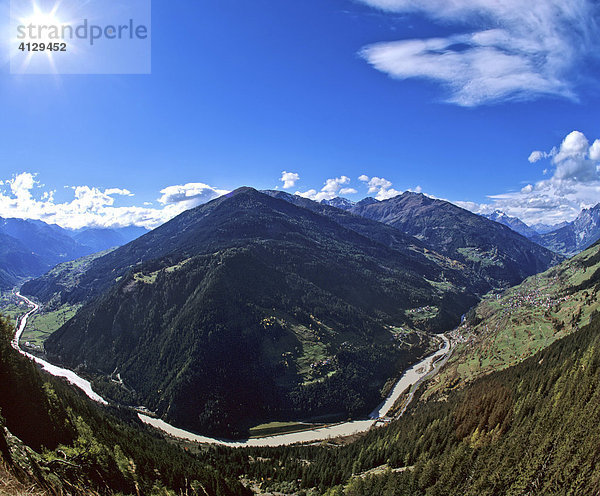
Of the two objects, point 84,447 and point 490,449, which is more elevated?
point 84,447

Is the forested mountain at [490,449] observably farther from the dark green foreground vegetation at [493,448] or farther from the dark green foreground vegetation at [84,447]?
the dark green foreground vegetation at [84,447]

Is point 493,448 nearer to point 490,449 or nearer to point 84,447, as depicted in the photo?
point 490,449

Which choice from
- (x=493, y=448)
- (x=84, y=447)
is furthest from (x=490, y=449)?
(x=84, y=447)

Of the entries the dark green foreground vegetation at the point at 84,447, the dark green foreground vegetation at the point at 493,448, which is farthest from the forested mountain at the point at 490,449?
the dark green foreground vegetation at the point at 84,447

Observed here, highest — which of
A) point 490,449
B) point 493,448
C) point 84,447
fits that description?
point 84,447

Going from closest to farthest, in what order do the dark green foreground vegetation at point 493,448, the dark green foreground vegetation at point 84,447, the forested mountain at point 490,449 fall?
the dark green foreground vegetation at point 84,447
the dark green foreground vegetation at point 493,448
the forested mountain at point 490,449

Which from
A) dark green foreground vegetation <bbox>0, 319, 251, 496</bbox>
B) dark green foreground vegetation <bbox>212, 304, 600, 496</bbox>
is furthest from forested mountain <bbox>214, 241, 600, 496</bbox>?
dark green foreground vegetation <bbox>0, 319, 251, 496</bbox>

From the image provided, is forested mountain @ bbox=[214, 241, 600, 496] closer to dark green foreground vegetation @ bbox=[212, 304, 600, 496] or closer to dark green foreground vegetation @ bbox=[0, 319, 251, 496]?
dark green foreground vegetation @ bbox=[212, 304, 600, 496]
